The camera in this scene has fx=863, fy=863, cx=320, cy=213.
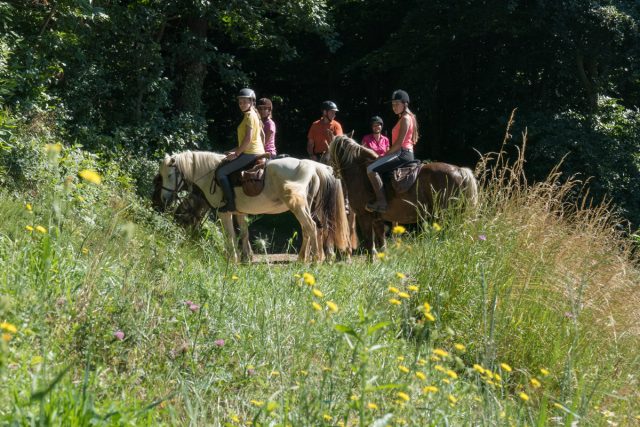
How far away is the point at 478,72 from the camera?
22.4 m

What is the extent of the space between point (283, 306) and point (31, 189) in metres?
5.11

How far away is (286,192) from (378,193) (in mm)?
1915

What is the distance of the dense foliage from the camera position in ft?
49.8

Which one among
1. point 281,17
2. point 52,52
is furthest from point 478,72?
point 52,52

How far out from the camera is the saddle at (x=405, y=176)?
41.5 feet

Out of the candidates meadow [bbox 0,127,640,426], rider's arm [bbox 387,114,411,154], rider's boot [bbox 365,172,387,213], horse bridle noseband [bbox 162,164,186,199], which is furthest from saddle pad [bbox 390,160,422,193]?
meadow [bbox 0,127,640,426]

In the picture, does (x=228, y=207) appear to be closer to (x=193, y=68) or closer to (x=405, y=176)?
(x=405, y=176)

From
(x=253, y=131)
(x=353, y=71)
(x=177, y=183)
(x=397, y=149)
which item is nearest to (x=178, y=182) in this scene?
(x=177, y=183)

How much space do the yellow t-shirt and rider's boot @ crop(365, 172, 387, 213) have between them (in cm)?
187

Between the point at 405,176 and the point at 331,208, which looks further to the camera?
the point at 405,176

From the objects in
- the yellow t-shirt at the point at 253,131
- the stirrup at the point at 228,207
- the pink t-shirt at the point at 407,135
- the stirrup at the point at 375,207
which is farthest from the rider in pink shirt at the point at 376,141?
the stirrup at the point at 228,207

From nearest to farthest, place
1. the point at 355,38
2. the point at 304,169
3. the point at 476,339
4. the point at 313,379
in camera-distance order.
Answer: the point at 313,379
the point at 476,339
the point at 304,169
the point at 355,38

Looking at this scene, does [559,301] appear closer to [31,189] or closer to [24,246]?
[24,246]

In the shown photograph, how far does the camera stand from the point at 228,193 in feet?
39.3
